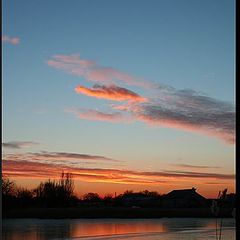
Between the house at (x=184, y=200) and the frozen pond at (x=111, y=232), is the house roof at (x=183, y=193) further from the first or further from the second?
the frozen pond at (x=111, y=232)

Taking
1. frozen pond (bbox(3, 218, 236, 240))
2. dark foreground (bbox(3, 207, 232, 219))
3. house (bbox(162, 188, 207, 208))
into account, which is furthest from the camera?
house (bbox(162, 188, 207, 208))

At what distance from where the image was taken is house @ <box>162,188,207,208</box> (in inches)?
2144

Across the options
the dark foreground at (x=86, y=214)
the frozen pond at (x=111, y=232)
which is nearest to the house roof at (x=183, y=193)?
the dark foreground at (x=86, y=214)

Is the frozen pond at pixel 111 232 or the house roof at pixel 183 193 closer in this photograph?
the frozen pond at pixel 111 232

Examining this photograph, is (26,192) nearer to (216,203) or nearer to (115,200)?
(115,200)

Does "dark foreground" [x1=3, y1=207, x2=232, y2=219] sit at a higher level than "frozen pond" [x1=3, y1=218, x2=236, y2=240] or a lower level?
Result: lower

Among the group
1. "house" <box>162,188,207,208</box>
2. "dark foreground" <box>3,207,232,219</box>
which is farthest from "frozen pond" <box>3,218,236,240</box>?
"house" <box>162,188,207,208</box>

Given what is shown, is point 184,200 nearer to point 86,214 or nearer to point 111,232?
point 86,214

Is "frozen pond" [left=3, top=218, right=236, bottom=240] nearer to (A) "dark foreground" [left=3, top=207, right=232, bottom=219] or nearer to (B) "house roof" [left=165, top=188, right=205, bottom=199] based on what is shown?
(A) "dark foreground" [left=3, top=207, right=232, bottom=219]

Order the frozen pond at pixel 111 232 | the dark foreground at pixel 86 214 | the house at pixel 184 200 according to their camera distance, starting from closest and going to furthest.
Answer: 1. the frozen pond at pixel 111 232
2. the dark foreground at pixel 86 214
3. the house at pixel 184 200

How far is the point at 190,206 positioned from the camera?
178 ft

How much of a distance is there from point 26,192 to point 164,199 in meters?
17.4

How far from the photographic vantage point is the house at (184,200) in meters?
54.5

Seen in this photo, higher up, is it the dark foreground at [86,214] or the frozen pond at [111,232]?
the frozen pond at [111,232]
